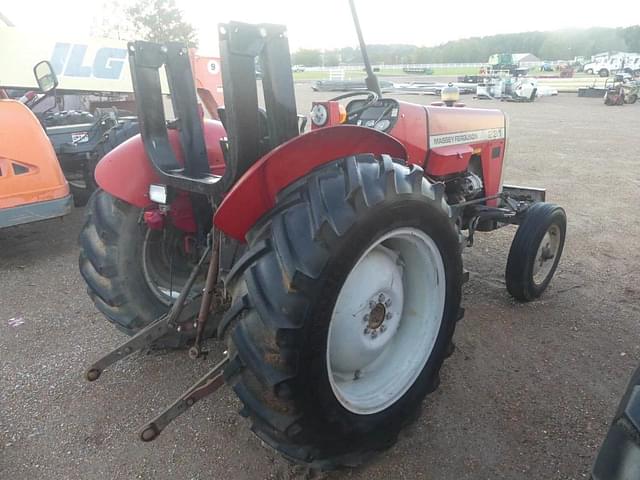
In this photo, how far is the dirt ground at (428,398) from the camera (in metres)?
2.07

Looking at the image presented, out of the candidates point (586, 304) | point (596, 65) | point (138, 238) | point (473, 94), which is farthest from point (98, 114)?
point (596, 65)

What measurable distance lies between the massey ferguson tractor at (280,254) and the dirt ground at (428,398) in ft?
0.82

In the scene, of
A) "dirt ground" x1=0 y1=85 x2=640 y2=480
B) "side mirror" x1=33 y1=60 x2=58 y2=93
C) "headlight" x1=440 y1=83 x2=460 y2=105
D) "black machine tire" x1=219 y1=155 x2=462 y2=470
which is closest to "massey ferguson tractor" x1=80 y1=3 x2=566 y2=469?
"black machine tire" x1=219 y1=155 x2=462 y2=470

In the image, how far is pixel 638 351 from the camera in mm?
2832

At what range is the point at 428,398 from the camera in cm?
244

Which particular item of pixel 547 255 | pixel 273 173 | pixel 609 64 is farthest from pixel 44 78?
pixel 609 64

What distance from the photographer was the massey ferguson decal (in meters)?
3.15

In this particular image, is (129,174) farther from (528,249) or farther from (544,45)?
(544,45)

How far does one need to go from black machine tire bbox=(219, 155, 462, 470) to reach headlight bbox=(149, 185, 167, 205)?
0.57 meters

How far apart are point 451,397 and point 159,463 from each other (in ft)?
4.32

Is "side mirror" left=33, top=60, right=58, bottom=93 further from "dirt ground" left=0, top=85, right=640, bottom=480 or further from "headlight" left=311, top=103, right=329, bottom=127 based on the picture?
"headlight" left=311, top=103, right=329, bottom=127

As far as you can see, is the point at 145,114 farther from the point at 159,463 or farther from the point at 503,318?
the point at 503,318

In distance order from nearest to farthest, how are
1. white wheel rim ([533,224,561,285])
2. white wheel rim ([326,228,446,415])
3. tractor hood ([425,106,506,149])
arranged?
white wheel rim ([326,228,446,415]) → tractor hood ([425,106,506,149]) → white wheel rim ([533,224,561,285])

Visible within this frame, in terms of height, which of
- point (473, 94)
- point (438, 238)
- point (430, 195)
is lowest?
point (473, 94)
